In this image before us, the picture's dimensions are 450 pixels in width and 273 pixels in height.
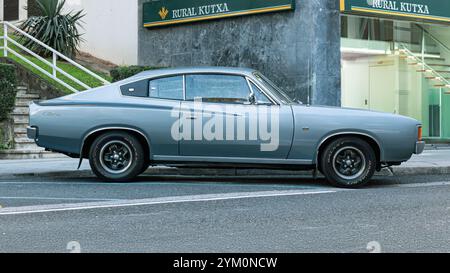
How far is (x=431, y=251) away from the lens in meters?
5.53

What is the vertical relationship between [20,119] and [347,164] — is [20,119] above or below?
above

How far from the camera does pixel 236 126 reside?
952 cm

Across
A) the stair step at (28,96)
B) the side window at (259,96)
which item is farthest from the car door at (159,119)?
the stair step at (28,96)

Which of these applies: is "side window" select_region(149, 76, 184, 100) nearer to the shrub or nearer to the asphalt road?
the asphalt road

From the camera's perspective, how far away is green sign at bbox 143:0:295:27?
16.7 m

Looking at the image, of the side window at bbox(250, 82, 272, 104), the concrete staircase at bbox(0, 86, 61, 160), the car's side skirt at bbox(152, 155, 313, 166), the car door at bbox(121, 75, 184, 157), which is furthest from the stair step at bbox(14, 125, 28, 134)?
the side window at bbox(250, 82, 272, 104)

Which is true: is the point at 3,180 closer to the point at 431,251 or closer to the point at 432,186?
the point at 432,186

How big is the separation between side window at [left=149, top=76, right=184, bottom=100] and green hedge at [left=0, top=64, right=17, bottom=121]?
5.34 metres

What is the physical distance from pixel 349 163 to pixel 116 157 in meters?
3.09

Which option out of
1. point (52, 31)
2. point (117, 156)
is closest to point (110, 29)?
point (52, 31)

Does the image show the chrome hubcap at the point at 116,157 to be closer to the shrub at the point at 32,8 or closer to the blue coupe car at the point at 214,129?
the blue coupe car at the point at 214,129

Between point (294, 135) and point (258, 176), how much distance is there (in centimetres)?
198

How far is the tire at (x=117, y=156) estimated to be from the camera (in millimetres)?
9742

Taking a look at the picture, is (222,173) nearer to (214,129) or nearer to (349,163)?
(214,129)
